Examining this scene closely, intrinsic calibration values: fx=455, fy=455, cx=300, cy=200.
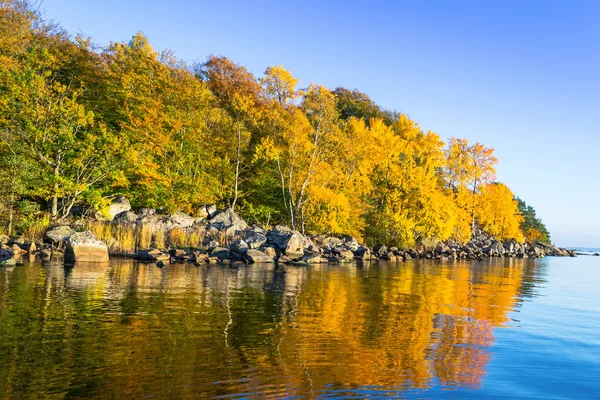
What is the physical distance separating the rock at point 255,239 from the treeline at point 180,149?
7.62 metres

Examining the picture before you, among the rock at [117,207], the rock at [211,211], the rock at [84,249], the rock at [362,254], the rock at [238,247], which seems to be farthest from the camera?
the rock at [362,254]

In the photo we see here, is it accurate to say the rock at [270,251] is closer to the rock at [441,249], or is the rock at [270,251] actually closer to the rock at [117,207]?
the rock at [117,207]

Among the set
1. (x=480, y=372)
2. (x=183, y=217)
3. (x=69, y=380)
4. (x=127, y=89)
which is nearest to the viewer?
(x=69, y=380)

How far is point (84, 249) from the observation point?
26.6m

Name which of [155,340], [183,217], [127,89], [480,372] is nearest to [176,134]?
[127,89]

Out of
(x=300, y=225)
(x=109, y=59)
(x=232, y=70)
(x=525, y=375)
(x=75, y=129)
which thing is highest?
(x=232, y=70)

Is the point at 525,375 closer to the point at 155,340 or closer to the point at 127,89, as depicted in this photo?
the point at 155,340

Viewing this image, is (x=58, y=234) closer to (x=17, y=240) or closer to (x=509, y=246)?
(x=17, y=240)

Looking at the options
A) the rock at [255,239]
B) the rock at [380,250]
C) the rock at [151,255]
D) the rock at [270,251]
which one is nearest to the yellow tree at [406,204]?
the rock at [380,250]

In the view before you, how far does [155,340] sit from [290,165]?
39.3m

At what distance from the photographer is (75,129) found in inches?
1437

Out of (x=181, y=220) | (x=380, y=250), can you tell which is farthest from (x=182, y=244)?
(x=380, y=250)

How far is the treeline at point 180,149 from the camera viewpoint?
111 feet

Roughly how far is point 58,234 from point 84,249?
193 inches
